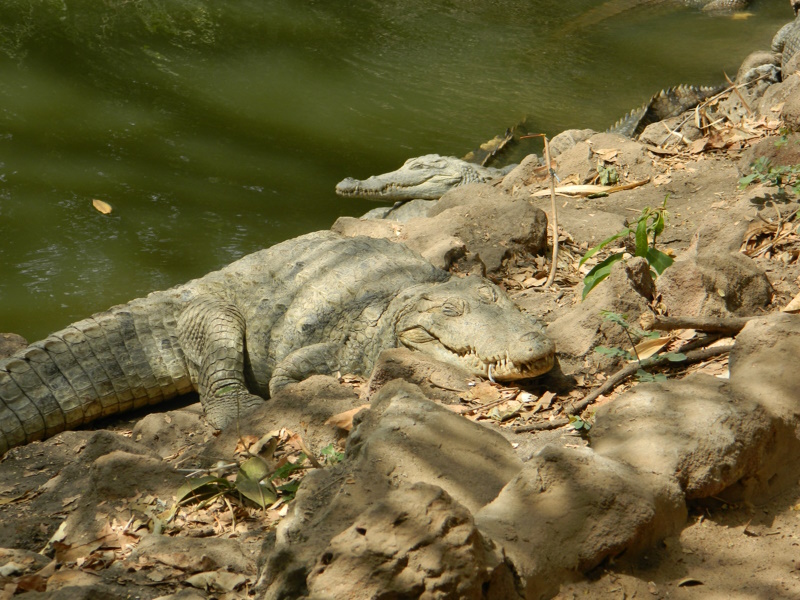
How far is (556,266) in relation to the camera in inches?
199

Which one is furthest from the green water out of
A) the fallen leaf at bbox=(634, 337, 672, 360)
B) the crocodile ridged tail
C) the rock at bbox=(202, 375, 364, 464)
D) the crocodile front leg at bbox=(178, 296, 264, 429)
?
the fallen leaf at bbox=(634, 337, 672, 360)

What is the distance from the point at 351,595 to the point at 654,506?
82 cm

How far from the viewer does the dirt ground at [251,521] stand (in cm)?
207

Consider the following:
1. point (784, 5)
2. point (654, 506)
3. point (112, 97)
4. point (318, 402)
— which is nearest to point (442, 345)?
point (318, 402)

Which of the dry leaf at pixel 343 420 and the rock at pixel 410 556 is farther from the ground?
the rock at pixel 410 556

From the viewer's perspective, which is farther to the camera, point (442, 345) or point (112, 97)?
point (112, 97)

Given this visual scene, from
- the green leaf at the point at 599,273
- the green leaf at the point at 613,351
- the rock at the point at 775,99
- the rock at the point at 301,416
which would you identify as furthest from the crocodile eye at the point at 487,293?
the rock at the point at 775,99

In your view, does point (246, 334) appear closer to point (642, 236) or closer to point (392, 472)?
point (642, 236)

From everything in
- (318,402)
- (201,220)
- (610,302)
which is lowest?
(201,220)

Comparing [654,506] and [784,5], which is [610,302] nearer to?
[654,506]

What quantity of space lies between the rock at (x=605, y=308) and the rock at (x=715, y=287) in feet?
0.41

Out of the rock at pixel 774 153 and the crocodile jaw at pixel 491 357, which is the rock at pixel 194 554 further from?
the rock at pixel 774 153

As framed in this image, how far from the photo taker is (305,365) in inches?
172

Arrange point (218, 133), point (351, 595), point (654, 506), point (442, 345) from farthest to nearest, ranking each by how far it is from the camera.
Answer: point (218, 133) → point (442, 345) → point (654, 506) → point (351, 595)
